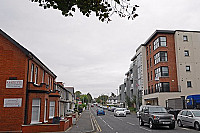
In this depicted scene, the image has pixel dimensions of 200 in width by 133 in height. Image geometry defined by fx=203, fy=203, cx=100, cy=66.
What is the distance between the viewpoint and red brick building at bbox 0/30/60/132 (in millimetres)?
15297

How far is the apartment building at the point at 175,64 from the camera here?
129 ft

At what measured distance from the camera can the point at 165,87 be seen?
39594 mm

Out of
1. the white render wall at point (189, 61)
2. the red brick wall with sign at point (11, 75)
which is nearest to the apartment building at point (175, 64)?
the white render wall at point (189, 61)

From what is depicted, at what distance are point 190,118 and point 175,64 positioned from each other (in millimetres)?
26426

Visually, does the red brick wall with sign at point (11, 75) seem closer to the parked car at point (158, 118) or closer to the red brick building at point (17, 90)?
the red brick building at point (17, 90)

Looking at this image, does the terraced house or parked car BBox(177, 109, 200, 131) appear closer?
parked car BBox(177, 109, 200, 131)

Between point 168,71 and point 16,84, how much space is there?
31428 mm

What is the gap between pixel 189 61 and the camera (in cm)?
4034

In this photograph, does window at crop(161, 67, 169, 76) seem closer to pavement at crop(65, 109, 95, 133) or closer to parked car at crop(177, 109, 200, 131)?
pavement at crop(65, 109, 95, 133)

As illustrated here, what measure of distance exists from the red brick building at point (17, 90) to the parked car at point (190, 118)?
39.5 ft

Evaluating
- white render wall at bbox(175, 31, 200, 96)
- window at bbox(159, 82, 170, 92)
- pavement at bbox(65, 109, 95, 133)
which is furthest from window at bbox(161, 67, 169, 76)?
pavement at bbox(65, 109, 95, 133)

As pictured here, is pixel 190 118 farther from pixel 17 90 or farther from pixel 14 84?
pixel 14 84

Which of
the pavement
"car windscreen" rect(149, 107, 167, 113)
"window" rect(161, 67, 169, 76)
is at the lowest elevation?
the pavement

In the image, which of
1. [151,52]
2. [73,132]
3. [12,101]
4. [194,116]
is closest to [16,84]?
[12,101]
